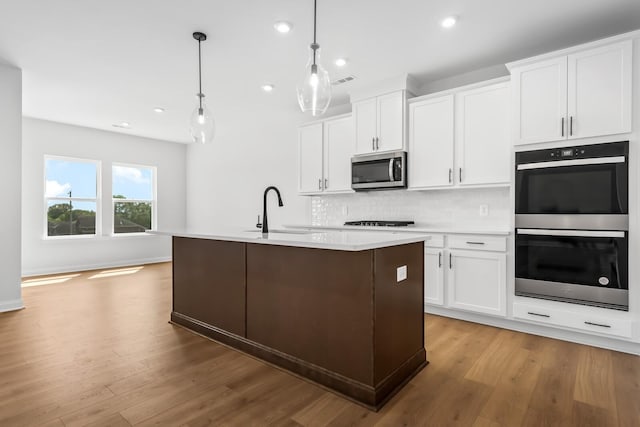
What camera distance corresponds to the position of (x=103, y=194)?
6.57 metres

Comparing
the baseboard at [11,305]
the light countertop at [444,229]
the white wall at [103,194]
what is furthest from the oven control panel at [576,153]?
the white wall at [103,194]

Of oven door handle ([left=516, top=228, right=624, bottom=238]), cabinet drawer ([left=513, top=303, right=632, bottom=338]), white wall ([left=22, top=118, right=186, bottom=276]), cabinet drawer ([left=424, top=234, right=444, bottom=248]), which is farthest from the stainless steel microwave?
white wall ([left=22, top=118, right=186, bottom=276])

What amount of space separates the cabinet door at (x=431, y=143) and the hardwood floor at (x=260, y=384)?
1.57 m

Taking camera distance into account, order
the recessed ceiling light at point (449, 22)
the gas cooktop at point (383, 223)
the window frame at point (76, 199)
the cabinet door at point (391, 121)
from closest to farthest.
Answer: the recessed ceiling light at point (449, 22)
the cabinet door at point (391, 121)
the gas cooktop at point (383, 223)
the window frame at point (76, 199)

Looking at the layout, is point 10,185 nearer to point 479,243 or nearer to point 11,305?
point 11,305

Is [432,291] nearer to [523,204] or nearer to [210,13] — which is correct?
[523,204]

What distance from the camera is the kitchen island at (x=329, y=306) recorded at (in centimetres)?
200

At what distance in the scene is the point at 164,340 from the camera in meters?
2.95

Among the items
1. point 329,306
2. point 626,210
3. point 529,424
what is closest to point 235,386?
point 329,306

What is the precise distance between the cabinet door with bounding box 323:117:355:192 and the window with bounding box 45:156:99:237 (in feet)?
15.2

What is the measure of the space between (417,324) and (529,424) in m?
0.82

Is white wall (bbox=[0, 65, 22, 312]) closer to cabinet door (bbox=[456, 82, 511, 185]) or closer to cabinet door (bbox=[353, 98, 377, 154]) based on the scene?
cabinet door (bbox=[353, 98, 377, 154])

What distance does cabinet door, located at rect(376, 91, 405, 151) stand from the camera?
4004 millimetres

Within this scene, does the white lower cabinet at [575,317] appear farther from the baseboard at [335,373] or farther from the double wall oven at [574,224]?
the baseboard at [335,373]
